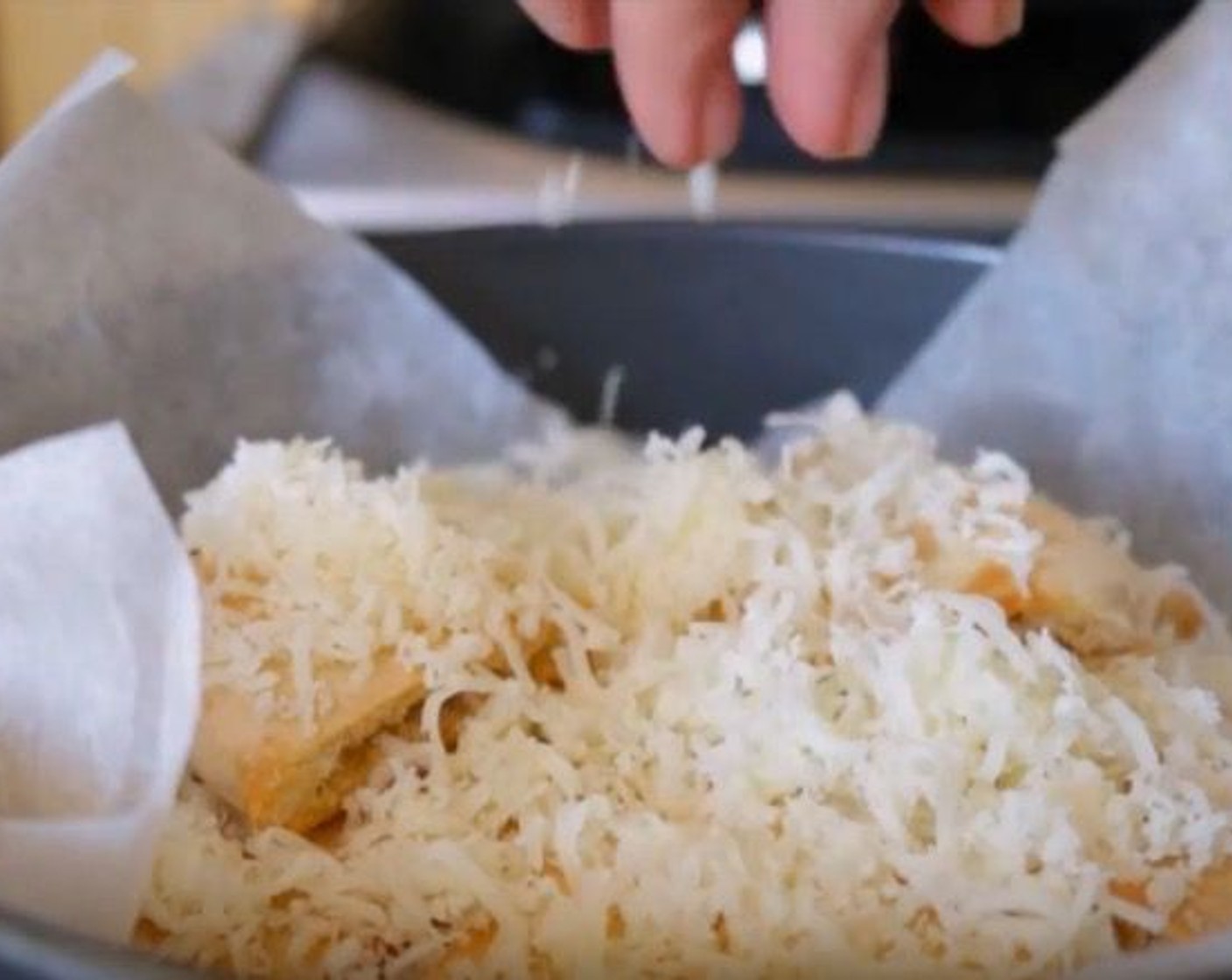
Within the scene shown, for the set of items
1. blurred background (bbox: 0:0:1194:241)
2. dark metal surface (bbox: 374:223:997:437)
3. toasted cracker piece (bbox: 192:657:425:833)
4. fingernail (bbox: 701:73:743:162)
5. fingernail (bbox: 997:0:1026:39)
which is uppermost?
fingernail (bbox: 997:0:1026:39)

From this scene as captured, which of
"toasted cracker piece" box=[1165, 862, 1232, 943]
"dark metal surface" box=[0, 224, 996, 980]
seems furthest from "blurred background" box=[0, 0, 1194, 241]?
"toasted cracker piece" box=[1165, 862, 1232, 943]

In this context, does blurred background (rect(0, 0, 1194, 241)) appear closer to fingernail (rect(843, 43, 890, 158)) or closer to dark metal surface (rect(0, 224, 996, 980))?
dark metal surface (rect(0, 224, 996, 980))

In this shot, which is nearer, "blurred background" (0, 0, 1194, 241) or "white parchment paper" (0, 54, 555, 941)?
"white parchment paper" (0, 54, 555, 941)

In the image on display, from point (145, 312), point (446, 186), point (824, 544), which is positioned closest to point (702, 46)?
point (824, 544)

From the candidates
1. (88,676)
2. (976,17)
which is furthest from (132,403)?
(976,17)

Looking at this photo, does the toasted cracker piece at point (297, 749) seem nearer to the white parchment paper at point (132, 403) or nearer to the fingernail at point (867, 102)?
the white parchment paper at point (132, 403)

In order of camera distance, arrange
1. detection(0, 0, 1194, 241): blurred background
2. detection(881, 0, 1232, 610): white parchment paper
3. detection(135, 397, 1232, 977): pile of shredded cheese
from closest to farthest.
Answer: detection(135, 397, 1232, 977): pile of shredded cheese → detection(881, 0, 1232, 610): white parchment paper → detection(0, 0, 1194, 241): blurred background
